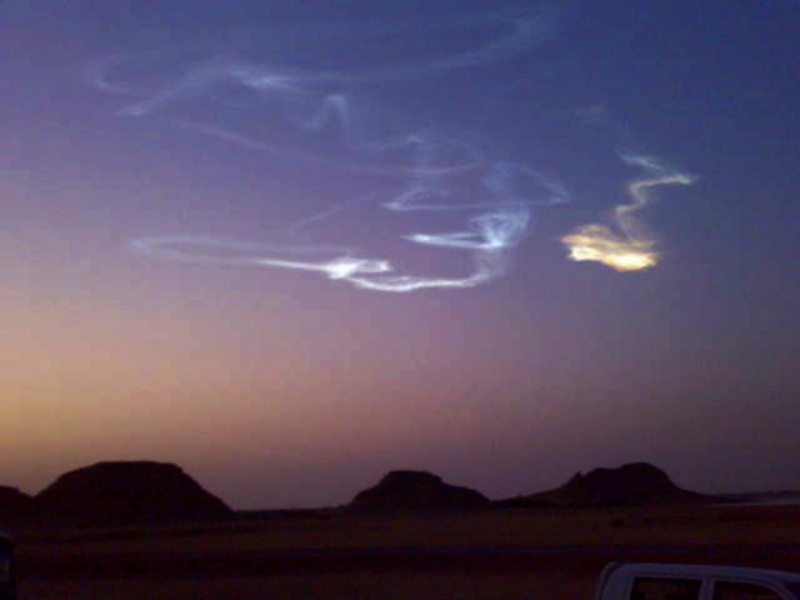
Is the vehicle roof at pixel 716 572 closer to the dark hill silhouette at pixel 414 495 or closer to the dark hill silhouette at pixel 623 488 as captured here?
the dark hill silhouette at pixel 414 495

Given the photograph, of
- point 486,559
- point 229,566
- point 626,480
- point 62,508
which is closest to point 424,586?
point 486,559

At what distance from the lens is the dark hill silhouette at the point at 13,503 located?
5088 inches

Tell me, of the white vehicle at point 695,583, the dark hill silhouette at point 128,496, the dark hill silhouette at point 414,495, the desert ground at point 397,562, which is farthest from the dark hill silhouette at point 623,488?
the white vehicle at point 695,583

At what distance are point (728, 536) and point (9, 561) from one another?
1567 inches

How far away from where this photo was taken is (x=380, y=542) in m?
57.8

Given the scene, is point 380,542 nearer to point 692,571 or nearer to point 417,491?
point 692,571

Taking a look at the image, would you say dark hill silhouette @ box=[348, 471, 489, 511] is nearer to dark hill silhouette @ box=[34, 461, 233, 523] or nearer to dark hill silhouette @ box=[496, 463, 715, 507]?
dark hill silhouette @ box=[496, 463, 715, 507]

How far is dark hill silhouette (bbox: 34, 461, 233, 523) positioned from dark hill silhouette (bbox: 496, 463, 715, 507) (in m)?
57.5

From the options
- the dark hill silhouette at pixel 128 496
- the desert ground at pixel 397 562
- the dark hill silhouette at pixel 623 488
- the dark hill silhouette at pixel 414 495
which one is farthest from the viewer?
the dark hill silhouette at pixel 623 488

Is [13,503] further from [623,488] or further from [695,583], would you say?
[695,583]

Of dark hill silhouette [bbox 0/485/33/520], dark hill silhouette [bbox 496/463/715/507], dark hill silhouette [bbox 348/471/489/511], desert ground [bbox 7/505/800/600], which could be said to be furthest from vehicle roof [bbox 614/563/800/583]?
dark hill silhouette [bbox 496/463/715/507]

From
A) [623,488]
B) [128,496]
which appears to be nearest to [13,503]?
[128,496]

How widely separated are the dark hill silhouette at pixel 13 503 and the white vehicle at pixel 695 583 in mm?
126005

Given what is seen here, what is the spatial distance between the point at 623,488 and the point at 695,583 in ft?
596
